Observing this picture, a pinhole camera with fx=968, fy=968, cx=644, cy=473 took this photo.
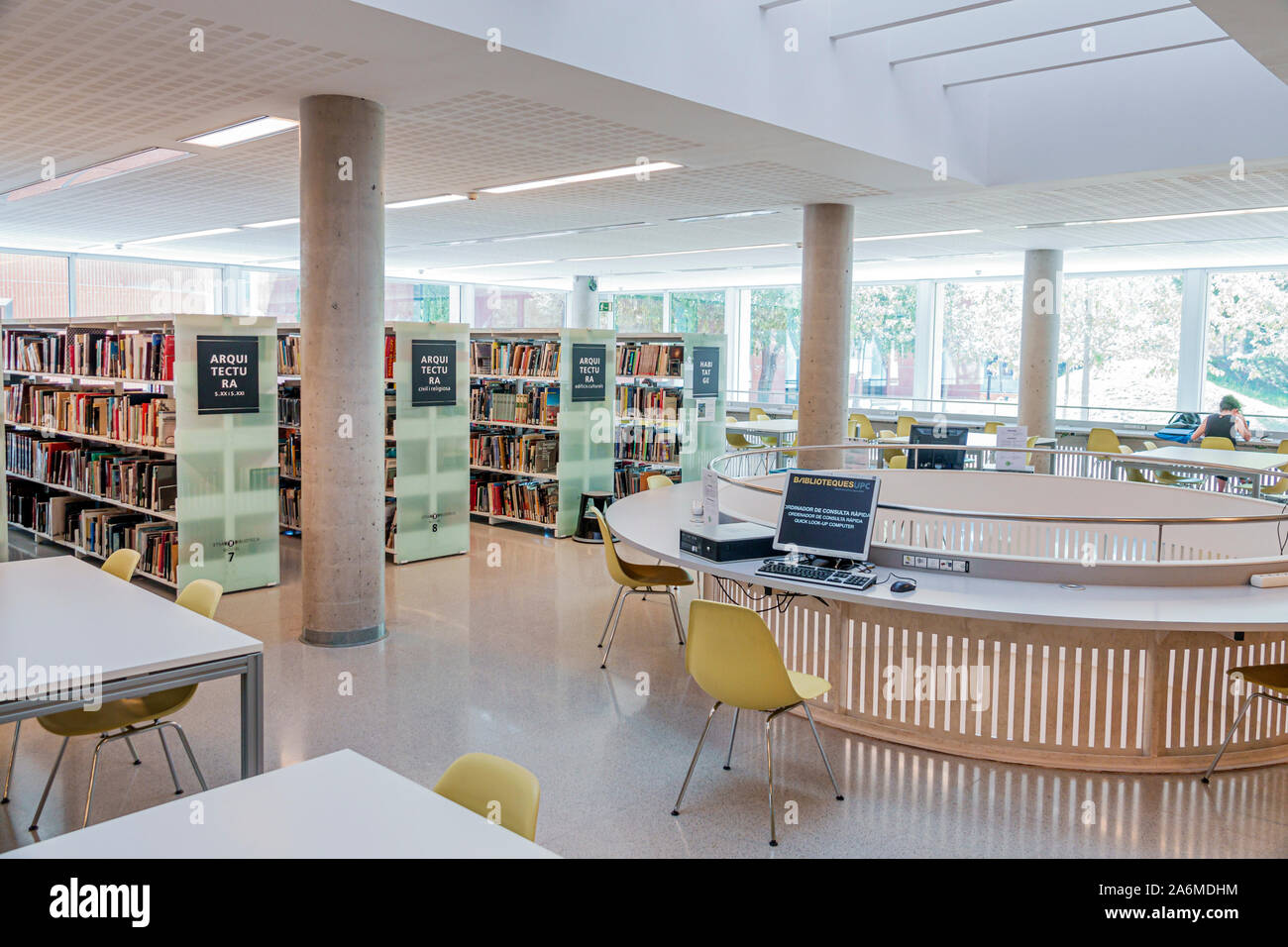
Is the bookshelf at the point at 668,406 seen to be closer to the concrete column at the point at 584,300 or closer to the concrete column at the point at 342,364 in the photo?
the concrete column at the point at 342,364

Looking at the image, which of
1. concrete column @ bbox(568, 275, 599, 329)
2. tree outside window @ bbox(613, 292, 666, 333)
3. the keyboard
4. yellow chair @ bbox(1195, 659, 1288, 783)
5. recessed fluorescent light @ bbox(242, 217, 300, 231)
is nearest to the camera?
yellow chair @ bbox(1195, 659, 1288, 783)

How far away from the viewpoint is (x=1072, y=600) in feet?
13.0

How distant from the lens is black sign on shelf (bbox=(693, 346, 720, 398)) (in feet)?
33.2

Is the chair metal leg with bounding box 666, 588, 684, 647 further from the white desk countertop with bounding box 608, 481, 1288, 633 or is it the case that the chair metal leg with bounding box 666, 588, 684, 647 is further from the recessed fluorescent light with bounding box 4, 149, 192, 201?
the recessed fluorescent light with bounding box 4, 149, 192, 201

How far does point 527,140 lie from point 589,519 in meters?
3.64

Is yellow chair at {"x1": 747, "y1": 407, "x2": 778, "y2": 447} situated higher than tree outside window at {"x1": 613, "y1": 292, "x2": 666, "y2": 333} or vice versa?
tree outside window at {"x1": 613, "y1": 292, "x2": 666, "y2": 333}

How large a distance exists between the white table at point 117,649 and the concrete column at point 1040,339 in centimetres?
1210

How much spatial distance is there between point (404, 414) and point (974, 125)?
17.8 feet

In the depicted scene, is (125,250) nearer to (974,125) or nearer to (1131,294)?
(974,125)

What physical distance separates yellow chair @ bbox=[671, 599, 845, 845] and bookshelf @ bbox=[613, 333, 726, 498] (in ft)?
20.3

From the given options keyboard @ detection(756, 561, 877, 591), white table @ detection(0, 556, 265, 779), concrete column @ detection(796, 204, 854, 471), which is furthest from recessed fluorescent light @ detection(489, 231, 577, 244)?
white table @ detection(0, 556, 265, 779)

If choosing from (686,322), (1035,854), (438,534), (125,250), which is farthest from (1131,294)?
(125,250)

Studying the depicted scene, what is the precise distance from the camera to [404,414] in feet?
26.4
